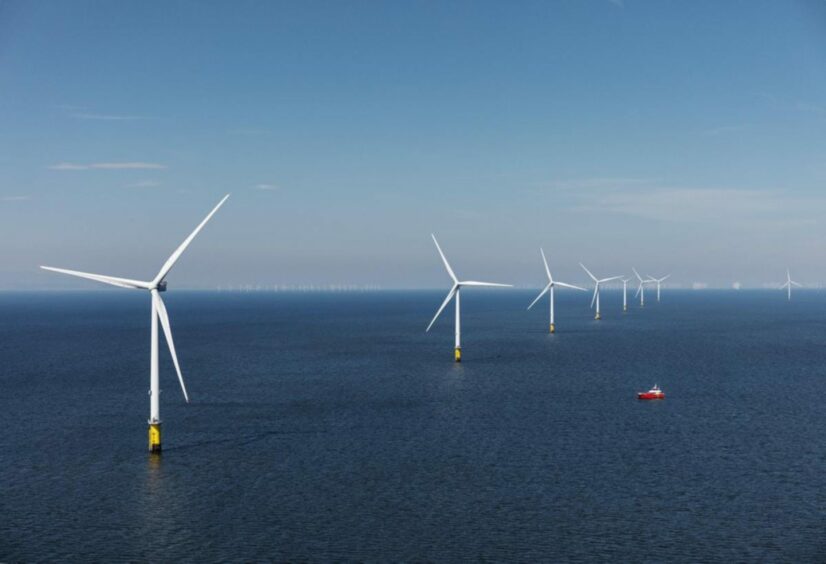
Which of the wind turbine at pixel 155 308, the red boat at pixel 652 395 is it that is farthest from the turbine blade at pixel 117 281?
the red boat at pixel 652 395

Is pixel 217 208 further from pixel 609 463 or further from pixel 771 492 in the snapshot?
pixel 771 492

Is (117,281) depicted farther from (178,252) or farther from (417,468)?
(417,468)

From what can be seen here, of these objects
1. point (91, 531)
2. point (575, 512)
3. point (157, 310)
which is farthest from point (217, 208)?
point (575, 512)

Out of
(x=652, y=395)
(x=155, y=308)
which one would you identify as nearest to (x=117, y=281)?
(x=155, y=308)

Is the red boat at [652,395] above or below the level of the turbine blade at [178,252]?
below

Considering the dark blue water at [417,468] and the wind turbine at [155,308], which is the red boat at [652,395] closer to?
the dark blue water at [417,468]

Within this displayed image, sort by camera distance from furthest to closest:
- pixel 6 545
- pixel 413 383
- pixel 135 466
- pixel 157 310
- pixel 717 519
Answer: pixel 413 383 → pixel 157 310 → pixel 135 466 → pixel 717 519 → pixel 6 545

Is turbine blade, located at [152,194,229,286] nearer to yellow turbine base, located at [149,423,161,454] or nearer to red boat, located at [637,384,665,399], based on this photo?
yellow turbine base, located at [149,423,161,454]

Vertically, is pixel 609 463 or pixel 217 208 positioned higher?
pixel 217 208
